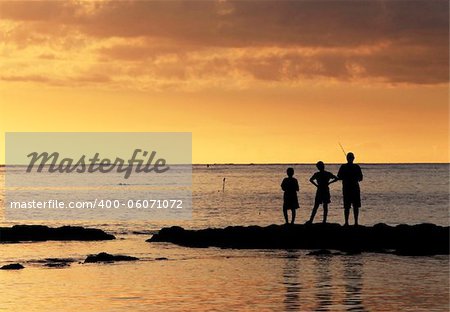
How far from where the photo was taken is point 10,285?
28547mm

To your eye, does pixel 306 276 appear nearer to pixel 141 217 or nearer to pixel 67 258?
pixel 67 258

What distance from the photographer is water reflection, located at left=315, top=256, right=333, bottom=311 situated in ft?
79.5

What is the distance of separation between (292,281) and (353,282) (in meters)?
1.75

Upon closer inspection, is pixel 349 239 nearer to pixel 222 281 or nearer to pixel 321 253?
pixel 321 253

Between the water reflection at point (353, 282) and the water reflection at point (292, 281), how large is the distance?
1.26m

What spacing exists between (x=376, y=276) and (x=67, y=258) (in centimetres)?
1268

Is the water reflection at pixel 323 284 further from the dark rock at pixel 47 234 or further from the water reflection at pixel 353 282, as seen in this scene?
the dark rock at pixel 47 234

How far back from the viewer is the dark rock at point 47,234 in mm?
45972

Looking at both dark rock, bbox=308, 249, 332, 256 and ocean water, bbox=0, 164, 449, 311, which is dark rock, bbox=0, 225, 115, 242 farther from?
dark rock, bbox=308, 249, 332, 256

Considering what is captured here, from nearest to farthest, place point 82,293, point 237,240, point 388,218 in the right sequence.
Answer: point 82,293 < point 237,240 < point 388,218

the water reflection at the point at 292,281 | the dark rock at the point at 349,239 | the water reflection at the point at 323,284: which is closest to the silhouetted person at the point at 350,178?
the water reflection at the point at 323,284

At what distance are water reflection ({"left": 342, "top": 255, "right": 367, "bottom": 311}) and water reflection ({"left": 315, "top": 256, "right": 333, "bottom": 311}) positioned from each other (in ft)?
1.49

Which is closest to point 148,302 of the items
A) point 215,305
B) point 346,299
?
point 215,305


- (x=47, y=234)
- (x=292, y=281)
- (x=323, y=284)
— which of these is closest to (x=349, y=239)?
(x=292, y=281)
